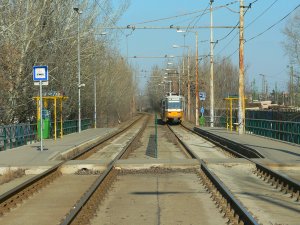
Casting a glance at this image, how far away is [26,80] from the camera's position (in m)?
31.6

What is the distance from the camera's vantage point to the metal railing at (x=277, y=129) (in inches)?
1043

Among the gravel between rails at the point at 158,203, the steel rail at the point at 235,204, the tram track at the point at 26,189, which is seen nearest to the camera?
the steel rail at the point at 235,204

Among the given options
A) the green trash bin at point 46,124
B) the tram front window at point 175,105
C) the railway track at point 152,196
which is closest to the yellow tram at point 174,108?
the tram front window at point 175,105

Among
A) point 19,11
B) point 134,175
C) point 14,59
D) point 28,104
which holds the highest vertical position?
point 19,11

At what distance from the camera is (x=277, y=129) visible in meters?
30.4

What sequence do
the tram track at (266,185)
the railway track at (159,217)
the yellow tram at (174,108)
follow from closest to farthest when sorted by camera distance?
the railway track at (159,217) → the tram track at (266,185) → the yellow tram at (174,108)

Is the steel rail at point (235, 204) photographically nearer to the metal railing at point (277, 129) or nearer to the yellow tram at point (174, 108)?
the metal railing at point (277, 129)

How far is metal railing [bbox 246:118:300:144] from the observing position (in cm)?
2648

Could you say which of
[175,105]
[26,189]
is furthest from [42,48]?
[175,105]

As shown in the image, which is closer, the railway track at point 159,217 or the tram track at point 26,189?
the railway track at point 159,217

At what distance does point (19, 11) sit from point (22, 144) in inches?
273

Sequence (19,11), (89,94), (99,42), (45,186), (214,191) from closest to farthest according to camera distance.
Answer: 1. (214,191)
2. (45,186)
3. (19,11)
4. (99,42)
5. (89,94)

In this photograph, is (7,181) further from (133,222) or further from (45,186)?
(133,222)

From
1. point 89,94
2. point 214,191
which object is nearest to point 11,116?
point 214,191
